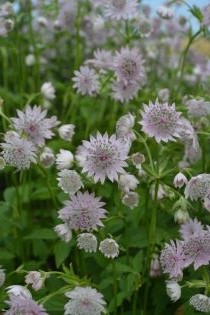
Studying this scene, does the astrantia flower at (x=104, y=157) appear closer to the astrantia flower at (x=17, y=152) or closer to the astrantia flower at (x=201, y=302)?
the astrantia flower at (x=17, y=152)

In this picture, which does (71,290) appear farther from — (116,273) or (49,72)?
(49,72)

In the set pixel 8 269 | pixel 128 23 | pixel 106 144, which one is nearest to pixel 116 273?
pixel 106 144

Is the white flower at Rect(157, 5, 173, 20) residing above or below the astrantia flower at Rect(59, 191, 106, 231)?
above

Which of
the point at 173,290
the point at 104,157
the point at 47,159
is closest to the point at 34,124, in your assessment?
the point at 47,159

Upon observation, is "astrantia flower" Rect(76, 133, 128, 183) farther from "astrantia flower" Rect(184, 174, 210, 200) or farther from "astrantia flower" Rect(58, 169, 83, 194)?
"astrantia flower" Rect(184, 174, 210, 200)

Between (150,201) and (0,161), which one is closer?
(0,161)

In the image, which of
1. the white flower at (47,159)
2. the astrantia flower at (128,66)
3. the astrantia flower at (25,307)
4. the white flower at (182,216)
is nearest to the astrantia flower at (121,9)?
the astrantia flower at (128,66)

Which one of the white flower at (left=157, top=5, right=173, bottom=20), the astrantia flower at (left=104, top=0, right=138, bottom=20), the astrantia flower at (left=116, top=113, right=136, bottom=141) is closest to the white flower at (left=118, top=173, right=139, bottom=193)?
the astrantia flower at (left=116, top=113, right=136, bottom=141)
